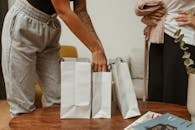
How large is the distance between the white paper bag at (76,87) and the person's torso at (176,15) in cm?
68

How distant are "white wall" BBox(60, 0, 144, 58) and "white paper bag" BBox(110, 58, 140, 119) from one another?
177cm

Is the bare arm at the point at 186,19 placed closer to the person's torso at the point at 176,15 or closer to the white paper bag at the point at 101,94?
the person's torso at the point at 176,15

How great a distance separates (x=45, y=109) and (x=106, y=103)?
326 millimetres

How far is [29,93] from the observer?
1681mm

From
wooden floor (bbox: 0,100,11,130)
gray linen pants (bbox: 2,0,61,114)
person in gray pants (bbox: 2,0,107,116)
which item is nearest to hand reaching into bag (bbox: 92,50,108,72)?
person in gray pants (bbox: 2,0,107,116)

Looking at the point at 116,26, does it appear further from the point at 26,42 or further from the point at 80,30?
the point at 80,30

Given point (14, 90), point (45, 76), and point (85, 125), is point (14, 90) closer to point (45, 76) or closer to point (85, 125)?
point (45, 76)

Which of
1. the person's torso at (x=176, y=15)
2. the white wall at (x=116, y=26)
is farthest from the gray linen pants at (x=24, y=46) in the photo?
the white wall at (x=116, y=26)

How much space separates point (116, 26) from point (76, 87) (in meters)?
1.99

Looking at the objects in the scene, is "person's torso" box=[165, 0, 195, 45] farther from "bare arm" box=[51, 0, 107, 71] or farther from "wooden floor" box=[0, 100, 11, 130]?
"wooden floor" box=[0, 100, 11, 130]

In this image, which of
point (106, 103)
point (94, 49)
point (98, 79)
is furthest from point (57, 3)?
point (106, 103)

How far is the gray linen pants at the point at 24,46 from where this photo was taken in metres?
1.58

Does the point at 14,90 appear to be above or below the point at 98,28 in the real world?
below

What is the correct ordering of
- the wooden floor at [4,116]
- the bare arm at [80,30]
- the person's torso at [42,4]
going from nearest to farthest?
the bare arm at [80,30], the person's torso at [42,4], the wooden floor at [4,116]
